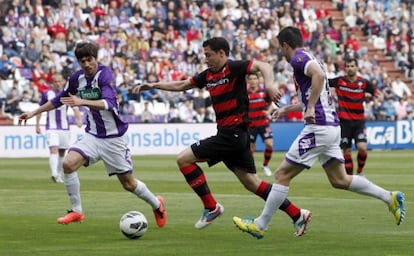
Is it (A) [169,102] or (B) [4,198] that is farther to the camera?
(A) [169,102]

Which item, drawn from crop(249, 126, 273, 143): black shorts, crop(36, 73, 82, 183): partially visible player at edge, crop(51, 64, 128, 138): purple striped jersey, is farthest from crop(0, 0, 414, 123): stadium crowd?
crop(51, 64, 128, 138): purple striped jersey

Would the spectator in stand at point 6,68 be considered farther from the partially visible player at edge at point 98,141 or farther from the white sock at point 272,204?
the white sock at point 272,204

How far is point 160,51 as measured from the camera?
40.6 metres

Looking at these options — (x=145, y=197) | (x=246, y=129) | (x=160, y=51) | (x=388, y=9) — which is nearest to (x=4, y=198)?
(x=145, y=197)

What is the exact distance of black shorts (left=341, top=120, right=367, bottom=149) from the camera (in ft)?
75.4

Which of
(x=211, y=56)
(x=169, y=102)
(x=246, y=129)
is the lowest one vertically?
(x=169, y=102)

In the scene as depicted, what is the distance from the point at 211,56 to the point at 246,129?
979 mm

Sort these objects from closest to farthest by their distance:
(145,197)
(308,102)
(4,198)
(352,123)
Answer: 1. (308,102)
2. (145,197)
3. (4,198)
4. (352,123)

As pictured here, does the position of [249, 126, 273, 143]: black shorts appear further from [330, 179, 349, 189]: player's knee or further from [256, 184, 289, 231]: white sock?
[256, 184, 289, 231]: white sock

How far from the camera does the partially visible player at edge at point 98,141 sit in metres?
13.6

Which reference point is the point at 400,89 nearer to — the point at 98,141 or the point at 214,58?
the point at 98,141

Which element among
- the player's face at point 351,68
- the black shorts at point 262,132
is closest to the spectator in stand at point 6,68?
the black shorts at point 262,132

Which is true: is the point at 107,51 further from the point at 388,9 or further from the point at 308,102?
the point at 308,102

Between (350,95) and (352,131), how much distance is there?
777 millimetres
